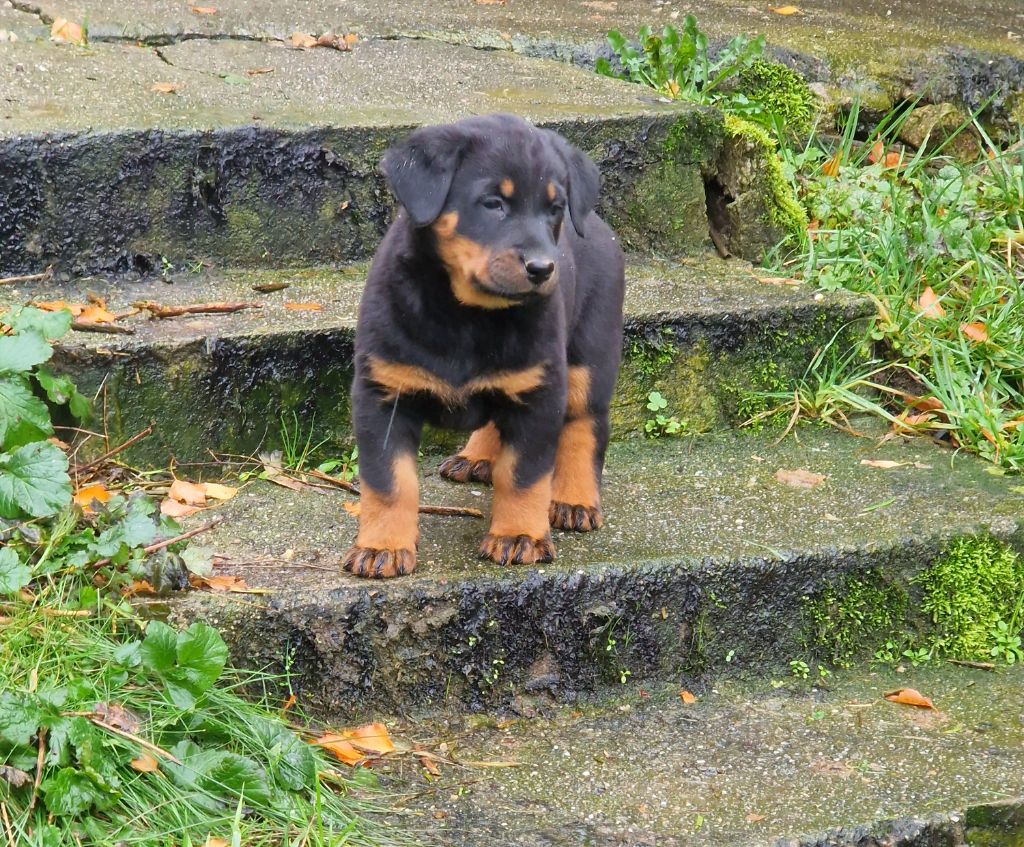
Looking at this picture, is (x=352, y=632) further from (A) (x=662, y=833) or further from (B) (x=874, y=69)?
(B) (x=874, y=69)

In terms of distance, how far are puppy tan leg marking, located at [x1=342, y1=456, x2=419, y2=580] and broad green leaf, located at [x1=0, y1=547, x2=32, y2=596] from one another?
0.76m

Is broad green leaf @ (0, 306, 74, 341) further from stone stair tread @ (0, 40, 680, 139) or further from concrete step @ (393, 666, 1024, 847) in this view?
concrete step @ (393, 666, 1024, 847)

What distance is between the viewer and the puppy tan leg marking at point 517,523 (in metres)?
3.16

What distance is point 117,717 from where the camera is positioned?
2518mm

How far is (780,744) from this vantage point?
10.0 ft

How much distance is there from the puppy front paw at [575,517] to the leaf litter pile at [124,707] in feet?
2.57

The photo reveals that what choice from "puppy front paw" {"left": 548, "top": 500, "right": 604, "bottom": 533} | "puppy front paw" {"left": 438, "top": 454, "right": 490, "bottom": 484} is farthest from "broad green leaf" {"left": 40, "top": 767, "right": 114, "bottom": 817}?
"puppy front paw" {"left": 438, "top": 454, "right": 490, "bottom": 484}

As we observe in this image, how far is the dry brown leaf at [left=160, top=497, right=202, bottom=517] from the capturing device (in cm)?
332

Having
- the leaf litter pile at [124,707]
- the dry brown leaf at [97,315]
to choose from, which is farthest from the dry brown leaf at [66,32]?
the leaf litter pile at [124,707]

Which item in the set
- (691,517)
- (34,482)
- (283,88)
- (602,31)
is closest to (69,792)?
(34,482)

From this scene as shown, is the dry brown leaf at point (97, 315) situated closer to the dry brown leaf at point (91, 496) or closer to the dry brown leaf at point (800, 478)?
the dry brown leaf at point (91, 496)

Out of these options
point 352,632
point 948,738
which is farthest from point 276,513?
point 948,738

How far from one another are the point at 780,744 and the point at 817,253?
7.48ft

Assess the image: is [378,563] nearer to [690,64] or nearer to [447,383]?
[447,383]
